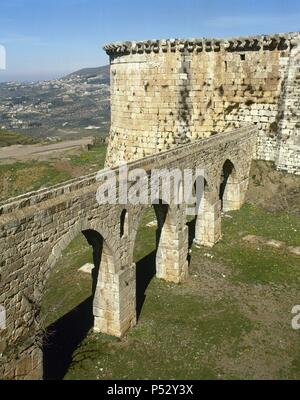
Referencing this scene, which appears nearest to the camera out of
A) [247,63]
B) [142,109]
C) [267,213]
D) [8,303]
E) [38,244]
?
[8,303]

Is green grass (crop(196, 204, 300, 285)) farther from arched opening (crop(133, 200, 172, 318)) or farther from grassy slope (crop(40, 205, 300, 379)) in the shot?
arched opening (crop(133, 200, 172, 318))

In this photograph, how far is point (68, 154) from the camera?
42531 millimetres

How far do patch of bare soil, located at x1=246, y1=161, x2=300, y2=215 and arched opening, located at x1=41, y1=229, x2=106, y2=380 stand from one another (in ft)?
35.9

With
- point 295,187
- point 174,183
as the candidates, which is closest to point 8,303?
point 174,183

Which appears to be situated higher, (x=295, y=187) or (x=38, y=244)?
(x=38, y=244)

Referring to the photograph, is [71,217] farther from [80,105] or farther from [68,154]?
[80,105]

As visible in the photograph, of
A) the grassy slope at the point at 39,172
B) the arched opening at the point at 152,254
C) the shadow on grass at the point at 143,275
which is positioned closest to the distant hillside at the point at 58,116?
the grassy slope at the point at 39,172

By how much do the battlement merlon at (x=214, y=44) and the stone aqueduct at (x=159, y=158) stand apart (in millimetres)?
62

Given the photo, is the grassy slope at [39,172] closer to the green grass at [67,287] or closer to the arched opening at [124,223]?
the green grass at [67,287]

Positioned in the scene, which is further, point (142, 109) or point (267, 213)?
point (142, 109)

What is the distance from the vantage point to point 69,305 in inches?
666

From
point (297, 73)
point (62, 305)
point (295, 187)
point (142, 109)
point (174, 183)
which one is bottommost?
point (62, 305)

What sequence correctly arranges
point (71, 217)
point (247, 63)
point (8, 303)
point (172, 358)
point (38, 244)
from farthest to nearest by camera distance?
point (247, 63) < point (172, 358) < point (71, 217) < point (38, 244) < point (8, 303)

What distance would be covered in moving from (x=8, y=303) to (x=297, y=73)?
22085mm
